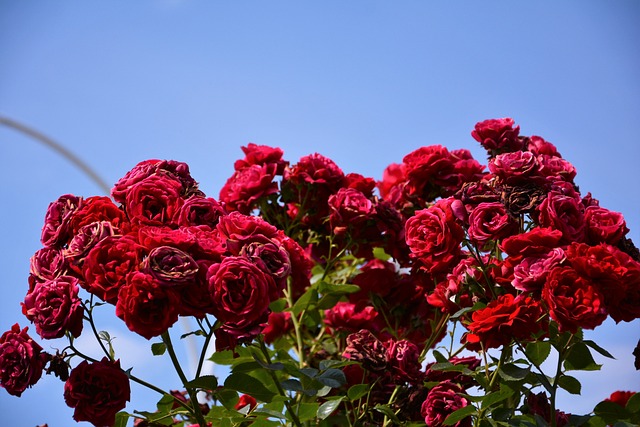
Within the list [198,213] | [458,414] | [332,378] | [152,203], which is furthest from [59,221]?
[458,414]

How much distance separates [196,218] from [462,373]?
93 centimetres

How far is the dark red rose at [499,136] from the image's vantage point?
2574mm

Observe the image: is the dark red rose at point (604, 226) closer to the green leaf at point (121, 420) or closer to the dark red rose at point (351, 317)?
the dark red rose at point (351, 317)

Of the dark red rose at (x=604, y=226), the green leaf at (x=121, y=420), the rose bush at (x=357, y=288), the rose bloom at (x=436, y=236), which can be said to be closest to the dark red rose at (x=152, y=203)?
the rose bush at (x=357, y=288)

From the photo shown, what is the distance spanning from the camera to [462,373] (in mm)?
2203

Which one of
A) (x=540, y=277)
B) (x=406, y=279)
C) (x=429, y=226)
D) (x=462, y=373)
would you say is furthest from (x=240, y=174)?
(x=540, y=277)

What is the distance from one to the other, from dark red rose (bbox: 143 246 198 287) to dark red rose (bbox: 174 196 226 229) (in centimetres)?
19

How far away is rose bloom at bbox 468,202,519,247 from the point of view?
199 centimetres

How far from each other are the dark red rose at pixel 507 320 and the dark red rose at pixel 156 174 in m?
0.81

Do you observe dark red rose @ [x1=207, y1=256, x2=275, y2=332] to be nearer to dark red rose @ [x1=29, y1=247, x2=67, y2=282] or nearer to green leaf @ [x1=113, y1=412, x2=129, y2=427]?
dark red rose @ [x1=29, y1=247, x2=67, y2=282]

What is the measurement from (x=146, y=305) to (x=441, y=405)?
3.14 ft

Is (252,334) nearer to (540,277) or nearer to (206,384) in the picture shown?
(206,384)

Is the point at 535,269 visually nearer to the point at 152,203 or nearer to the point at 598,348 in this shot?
the point at 598,348

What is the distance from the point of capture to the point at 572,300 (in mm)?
1746
